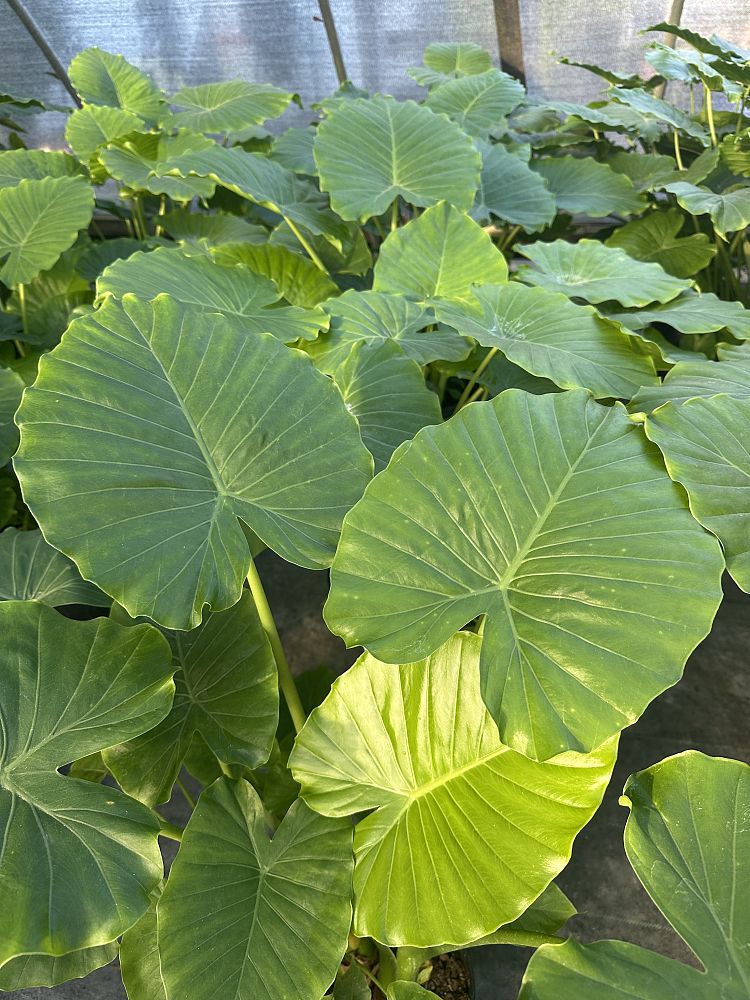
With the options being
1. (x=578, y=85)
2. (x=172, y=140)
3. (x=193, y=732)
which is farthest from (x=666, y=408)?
(x=578, y=85)

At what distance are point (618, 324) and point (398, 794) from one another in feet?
2.75

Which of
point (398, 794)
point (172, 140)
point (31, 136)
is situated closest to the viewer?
point (398, 794)

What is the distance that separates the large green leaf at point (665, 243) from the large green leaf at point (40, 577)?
1883 millimetres

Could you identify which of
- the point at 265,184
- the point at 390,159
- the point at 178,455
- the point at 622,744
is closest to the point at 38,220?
the point at 265,184

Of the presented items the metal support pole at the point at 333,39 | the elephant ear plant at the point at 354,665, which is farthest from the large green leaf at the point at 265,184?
the metal support pole at the point at 333,39

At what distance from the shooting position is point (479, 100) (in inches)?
91.1

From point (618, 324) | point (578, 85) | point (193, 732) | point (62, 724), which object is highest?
point (578, 85)

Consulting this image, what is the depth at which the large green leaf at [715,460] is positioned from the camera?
738 mm

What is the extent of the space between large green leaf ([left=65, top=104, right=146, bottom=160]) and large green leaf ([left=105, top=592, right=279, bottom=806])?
77.4 inches

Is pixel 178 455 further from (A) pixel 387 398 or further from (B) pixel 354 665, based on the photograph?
(A) pixel 387 398

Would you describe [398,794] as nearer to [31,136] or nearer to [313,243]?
[313,243]

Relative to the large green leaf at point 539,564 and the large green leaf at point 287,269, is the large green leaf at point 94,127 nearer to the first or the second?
the large green leaf at point 287,269

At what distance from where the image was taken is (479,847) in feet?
2.38

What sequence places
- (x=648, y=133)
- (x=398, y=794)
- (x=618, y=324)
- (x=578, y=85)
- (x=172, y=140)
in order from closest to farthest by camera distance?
(x=398, y=794) < (x=618, y=324) < (x=172, y=140) < (x=648, y=133) < (x=578, y=85)
